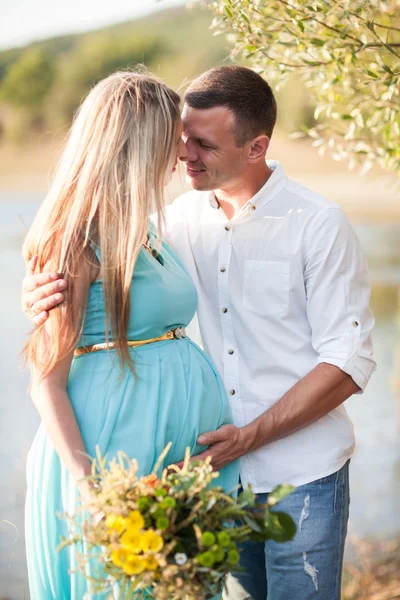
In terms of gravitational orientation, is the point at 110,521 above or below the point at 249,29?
below

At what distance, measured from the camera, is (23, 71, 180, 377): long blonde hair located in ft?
6.26

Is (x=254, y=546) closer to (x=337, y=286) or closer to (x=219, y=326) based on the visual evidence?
(x=219, y=326)

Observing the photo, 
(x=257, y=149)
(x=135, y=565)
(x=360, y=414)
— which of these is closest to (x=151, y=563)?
(x=135, y=565)

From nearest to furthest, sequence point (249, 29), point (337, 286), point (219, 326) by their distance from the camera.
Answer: point (337, 286) < point (219, 326) < point (249, 29)

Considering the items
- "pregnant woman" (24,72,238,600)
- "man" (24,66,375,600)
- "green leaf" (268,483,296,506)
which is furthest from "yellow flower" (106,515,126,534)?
"man" (24,66,375,600)

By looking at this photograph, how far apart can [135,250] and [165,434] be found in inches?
18.2

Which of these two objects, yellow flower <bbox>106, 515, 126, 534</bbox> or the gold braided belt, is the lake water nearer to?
the gold braided belt

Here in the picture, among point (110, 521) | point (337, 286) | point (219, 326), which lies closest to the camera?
point (110, 521)

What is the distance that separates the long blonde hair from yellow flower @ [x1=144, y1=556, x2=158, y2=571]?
610 mm

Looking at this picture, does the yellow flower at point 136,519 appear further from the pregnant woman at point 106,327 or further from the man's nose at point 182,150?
the man's nose at point 182,150

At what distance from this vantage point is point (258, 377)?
2332 mm

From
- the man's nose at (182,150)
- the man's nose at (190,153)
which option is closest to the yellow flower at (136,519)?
the man's nose at (182,150)

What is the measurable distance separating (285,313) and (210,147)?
0.53 meters

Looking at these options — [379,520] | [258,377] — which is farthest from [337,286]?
[379,520]
